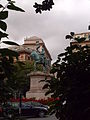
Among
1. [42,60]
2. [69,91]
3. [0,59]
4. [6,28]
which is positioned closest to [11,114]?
[0,59]

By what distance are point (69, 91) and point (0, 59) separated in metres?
1.05

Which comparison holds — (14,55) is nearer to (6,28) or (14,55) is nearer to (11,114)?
(6,28)

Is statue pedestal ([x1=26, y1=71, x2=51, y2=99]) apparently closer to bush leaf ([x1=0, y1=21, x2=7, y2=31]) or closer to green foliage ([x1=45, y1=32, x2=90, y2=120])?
green foliage ([x1=45, y1=32, x2=90, y2=120])

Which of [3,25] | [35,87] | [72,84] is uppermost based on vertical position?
[3,25]

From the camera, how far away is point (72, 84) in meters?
3.06

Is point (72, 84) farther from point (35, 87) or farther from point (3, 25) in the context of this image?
point (35, 87)

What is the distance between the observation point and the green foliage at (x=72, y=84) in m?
2.89

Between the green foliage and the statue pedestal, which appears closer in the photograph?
the green foliage

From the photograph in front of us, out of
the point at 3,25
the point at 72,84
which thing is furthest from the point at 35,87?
the point at 3,25

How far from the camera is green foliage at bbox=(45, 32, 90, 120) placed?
9.48ft

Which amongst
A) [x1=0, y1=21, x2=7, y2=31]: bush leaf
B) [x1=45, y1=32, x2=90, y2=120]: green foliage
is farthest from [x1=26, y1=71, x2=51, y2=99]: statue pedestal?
[x1=0, y1=21, x2=7, y2=31]: bush leaf

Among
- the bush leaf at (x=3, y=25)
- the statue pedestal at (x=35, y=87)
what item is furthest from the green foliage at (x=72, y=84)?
the statue pedestal at (x=35, y=87)

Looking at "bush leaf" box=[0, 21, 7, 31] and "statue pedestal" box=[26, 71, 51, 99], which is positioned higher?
"bush leaf" box=[0, 21, 7, 31]

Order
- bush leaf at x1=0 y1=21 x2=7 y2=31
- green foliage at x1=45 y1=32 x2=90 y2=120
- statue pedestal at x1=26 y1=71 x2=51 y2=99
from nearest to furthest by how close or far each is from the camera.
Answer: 1. bush leaf at x1=0 y1=21 x2=7 y2=31
2. green foliage at x1=45 y1=32 x2=90 y2=120
3. statue pedestal at x1=26 y1=71 x2=51 y2=99
